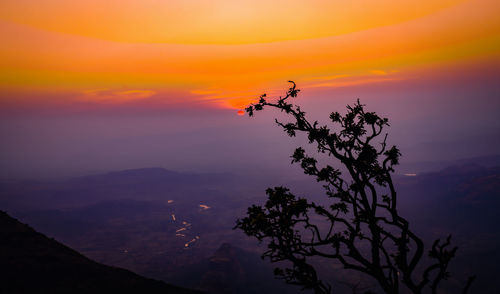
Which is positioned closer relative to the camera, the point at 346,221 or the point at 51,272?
the point at 346,221

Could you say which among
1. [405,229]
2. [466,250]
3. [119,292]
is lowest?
[466,250]

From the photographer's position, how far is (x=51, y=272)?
112 feet

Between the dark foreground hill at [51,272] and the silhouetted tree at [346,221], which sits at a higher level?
the silhouetted tree at [346,221]

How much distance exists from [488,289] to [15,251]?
17152cm

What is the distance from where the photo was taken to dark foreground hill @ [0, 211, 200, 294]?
3164 cm

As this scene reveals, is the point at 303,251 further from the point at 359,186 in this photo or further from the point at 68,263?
the point at 68,263

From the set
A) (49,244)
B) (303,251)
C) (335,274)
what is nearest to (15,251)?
(49,244)

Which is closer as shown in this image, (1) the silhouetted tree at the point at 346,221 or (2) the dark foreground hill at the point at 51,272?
(1) the silhouetted tree at the point at 346,221

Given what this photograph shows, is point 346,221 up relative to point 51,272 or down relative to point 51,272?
up

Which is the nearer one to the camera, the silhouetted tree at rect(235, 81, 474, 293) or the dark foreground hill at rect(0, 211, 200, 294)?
the silhouetted tree at rect(235, 81, 474, 293)

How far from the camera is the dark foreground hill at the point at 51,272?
31641 millimetres

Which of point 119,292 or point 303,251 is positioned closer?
point 303,251

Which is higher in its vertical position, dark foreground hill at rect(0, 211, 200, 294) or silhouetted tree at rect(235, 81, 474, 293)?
silhouetted tree at rect(235, 81, 474, 293)

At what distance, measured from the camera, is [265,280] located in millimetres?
149125
